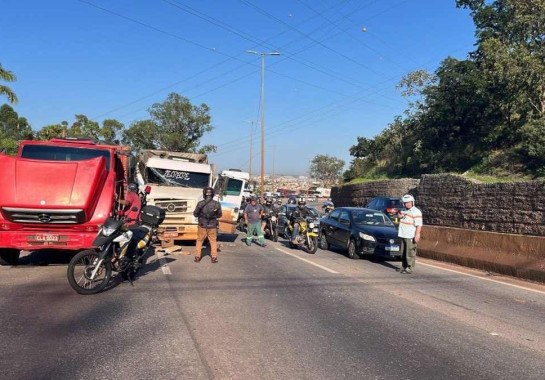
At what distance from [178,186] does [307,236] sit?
4.24 m

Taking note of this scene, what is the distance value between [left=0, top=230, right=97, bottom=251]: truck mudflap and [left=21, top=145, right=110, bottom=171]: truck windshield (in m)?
1.97

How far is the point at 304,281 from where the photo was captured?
9.51 metres

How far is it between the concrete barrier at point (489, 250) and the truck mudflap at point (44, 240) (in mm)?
9357

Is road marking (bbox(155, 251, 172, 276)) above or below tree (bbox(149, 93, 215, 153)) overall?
below

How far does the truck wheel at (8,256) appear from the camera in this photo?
401 inches

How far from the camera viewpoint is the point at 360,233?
14.1 m

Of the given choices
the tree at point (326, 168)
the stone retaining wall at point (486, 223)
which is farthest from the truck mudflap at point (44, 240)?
the tree at point (326, 168)

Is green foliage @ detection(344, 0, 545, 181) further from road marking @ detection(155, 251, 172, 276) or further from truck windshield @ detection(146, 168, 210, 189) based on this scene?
road marking @ detection(155, 251, 172, 276)

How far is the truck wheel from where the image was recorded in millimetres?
10188

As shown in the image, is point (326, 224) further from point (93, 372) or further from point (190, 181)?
point (93, 372)

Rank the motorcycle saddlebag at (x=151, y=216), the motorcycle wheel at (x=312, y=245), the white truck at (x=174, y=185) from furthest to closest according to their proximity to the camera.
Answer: the motorcycle wheel at (x=312, y=245)
the white truck at (x=174, y=185)
the motorcycle saddlebag at (x=151, y=216)

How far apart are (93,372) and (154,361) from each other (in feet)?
1.81

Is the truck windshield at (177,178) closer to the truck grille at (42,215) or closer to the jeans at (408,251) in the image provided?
the truck grille at (42,215)

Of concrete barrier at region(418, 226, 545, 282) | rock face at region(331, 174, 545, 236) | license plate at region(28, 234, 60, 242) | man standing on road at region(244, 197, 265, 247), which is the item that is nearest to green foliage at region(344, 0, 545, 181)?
rock face at region(331, 174, 545, 236)
